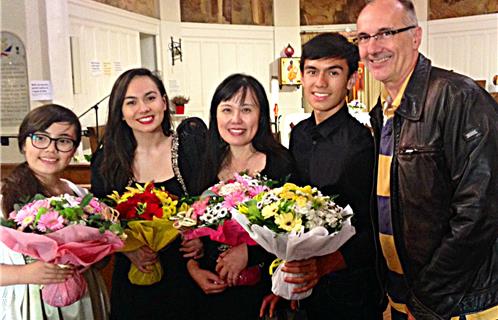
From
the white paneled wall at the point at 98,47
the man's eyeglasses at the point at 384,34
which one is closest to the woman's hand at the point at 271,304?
the man's eyeglasses at the point at 384,34

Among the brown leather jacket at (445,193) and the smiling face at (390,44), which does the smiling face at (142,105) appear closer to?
the smiling face at (390,44)

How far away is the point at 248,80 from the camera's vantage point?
227 centimetres

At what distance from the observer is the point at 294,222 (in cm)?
179

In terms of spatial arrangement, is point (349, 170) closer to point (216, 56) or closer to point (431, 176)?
point (431, 176)

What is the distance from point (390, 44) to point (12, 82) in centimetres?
563

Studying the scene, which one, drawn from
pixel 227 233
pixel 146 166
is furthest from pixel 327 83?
pixel 146 166

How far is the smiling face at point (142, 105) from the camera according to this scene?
2340 mm

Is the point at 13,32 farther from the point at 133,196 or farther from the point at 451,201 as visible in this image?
the point at 451,201

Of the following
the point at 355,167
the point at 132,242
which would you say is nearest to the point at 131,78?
the point at 132,242

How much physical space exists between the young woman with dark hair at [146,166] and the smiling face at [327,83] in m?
0.55

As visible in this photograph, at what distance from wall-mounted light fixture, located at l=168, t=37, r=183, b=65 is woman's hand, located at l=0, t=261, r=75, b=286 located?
8383mm

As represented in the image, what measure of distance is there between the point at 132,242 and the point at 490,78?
916cm

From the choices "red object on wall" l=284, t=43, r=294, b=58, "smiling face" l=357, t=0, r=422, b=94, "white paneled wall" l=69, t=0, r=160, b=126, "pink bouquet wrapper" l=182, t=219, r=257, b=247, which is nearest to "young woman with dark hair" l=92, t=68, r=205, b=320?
"pink bouquet wrapper" l=182, t=219, r=257, b=247

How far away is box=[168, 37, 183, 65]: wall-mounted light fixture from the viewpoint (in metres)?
9.99
